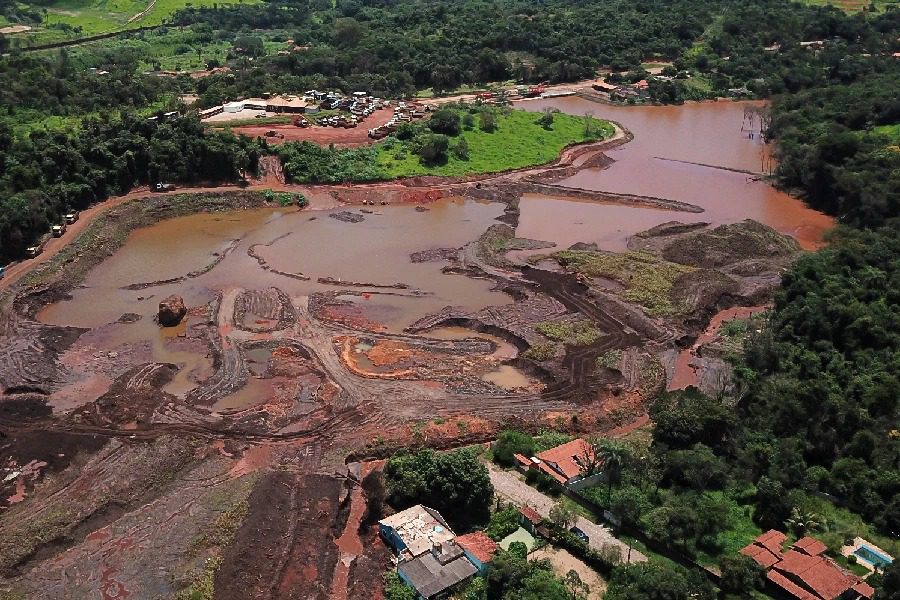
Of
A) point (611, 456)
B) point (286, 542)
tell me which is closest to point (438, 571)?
point (286, 542)

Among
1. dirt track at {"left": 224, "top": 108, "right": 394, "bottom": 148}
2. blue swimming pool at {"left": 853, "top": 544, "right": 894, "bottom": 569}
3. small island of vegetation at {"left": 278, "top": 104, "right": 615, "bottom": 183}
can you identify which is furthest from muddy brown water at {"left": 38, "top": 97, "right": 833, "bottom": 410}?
blue swimming pool at {"left": 853, "top": 544, "right": 894, "bottom": 569}

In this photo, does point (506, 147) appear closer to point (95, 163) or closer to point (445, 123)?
point (445, 123)

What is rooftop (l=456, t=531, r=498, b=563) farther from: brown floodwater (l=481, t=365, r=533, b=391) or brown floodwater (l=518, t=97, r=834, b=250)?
brown floodwater (l=518, t=97, r=834, b=250)

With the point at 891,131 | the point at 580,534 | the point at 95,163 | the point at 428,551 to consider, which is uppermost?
the point at 95,163

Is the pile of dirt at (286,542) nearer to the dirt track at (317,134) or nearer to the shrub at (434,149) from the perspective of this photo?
the shrub at (434,149)

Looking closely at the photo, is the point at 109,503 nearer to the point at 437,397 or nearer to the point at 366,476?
the point at 366,476

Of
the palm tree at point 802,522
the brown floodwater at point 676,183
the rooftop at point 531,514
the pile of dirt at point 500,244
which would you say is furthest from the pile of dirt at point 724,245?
the rooftop at point 531,514
